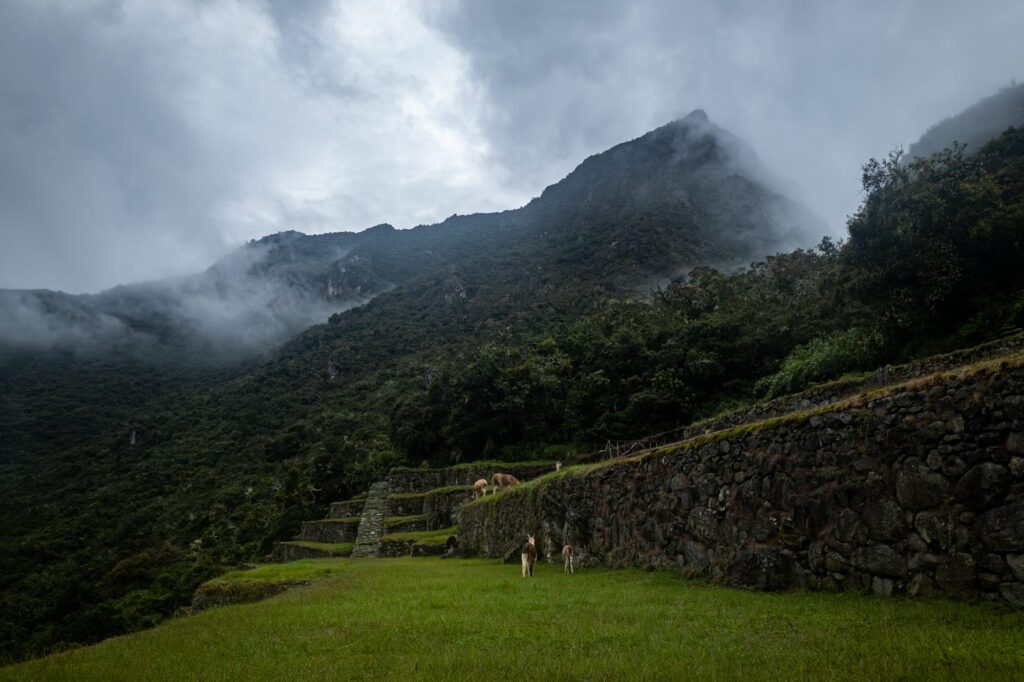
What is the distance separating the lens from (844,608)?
6156mm

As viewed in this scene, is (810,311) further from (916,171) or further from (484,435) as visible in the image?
(484,435)

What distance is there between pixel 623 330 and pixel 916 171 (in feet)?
64.0

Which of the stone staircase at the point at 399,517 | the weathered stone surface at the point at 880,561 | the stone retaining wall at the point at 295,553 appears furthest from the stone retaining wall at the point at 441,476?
the weathered stone surface at the point at 880,561

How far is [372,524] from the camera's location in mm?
29203

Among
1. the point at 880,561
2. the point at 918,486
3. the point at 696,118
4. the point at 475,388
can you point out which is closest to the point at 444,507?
the point at 475,388

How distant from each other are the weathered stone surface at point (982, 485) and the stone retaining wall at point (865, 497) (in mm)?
10

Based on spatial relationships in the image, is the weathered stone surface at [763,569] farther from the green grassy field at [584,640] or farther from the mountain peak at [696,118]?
the mountain peak at [696,118]

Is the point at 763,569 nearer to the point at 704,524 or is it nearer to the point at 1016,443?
the point at 704,524

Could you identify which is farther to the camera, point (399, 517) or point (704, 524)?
point (399, 517)

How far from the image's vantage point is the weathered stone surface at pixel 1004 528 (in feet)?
17.4

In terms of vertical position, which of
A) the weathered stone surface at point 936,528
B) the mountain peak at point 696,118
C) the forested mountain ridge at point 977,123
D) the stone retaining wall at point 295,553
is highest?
the mountain peak at point 696,118

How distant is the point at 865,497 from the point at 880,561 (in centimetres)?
72

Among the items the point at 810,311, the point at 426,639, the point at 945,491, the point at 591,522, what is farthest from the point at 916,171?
the point at 426,639

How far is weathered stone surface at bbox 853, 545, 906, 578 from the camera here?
6.32 metres
